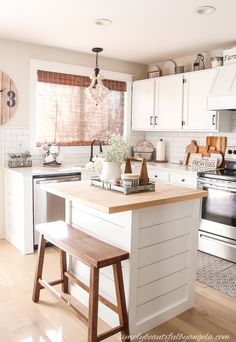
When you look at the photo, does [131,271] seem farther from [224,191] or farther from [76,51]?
[76,51]

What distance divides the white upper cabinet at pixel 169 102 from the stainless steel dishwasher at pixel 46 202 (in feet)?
4.90

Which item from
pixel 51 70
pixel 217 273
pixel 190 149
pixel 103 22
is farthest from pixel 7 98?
pixel 217 273

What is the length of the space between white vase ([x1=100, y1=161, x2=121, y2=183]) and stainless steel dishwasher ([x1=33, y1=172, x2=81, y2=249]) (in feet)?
4.56

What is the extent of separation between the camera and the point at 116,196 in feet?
7.46

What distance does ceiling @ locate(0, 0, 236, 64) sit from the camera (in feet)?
9.34

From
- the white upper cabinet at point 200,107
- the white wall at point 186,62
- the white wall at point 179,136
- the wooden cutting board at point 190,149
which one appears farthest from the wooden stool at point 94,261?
the white wall at point 186,62

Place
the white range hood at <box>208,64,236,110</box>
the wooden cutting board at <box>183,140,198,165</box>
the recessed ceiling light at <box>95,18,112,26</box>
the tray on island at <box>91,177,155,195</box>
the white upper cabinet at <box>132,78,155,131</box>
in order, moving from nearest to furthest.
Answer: the tray on island at <box>91,177,155,195</box> < the recessed ceiling light at <box>95,18,112,26</box> < the white range hood at <box>208,64,236,110</box> < the wooden cutting board at <box>183,140,198,165</box> < the white upper cabinet at <box>132,78,155,131</box>

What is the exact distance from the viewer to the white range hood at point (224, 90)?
12.0ft

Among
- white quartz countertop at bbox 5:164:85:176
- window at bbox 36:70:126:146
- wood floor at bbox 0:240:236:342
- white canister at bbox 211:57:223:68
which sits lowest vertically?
wood floor at bbox 0:240:236:342

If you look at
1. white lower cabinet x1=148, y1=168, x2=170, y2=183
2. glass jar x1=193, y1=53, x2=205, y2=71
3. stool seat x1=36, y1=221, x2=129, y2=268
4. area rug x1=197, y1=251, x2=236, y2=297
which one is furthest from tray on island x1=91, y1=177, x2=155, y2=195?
glass jar x1=193, y1=53, x2=205, y2=71

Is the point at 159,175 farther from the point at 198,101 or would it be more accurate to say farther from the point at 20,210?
the point at 20,210

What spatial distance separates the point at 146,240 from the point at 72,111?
2850 mm

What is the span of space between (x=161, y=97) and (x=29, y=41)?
1877mm

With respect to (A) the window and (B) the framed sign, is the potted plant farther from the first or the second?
(A) the window
